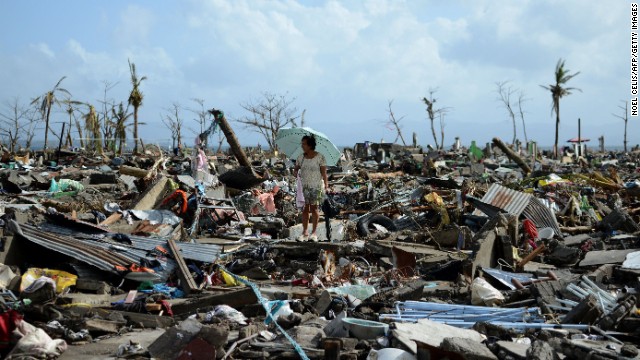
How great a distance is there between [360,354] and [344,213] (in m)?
7.90

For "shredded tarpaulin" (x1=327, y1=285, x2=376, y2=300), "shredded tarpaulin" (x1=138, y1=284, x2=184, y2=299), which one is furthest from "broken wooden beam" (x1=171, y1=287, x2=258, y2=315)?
"shredded tarpaulin" (x1=327, y1=285, x2=376, y2=300)

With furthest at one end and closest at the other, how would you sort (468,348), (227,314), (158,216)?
(158,216), (227,314), (468,348)

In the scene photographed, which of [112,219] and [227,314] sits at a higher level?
[112,219]

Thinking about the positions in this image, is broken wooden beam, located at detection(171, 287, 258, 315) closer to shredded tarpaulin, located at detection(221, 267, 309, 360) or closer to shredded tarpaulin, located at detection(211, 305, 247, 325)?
shredded tarpaulin, located at detection(221, 267, 309, 360)

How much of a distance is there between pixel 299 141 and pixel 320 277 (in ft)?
10.4

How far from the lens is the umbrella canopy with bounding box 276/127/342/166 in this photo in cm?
977

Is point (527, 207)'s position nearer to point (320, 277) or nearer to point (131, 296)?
point (320, 277)

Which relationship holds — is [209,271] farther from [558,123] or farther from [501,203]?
[558,123]

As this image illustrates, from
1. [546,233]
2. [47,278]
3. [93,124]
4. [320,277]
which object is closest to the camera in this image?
[47,278]

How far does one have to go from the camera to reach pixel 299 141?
10.5 meters

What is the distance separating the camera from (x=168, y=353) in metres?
4.82

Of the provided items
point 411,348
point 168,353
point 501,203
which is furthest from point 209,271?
point 501,203

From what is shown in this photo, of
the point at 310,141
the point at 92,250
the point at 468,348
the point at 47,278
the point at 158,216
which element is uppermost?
the point at 310,141

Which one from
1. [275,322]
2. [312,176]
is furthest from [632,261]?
[275,322]
